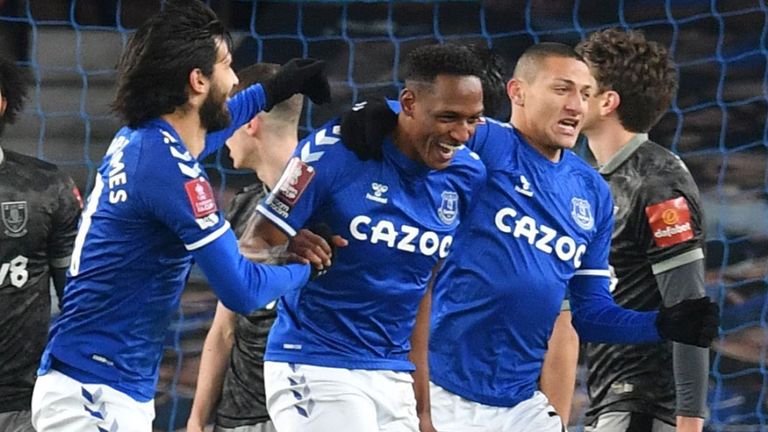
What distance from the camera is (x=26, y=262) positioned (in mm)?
4973

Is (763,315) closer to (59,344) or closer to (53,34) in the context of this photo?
(53,34)

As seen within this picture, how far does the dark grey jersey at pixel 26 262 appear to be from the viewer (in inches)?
194

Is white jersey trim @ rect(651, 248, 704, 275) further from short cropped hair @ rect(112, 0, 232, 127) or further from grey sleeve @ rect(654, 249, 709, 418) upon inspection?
short cropped hair @ rect(112, 0, 232, 127)

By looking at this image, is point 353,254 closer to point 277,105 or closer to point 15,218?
point 277,105

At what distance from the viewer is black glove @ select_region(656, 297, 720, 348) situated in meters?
4.22

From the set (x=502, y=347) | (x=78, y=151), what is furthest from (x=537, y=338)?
(x=78, y=151)

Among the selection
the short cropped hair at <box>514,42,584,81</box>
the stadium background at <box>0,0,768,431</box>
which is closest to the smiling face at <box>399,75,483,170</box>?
the short cropped hair at <box>514,42,584,81</box>

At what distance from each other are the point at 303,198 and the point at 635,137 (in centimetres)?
135

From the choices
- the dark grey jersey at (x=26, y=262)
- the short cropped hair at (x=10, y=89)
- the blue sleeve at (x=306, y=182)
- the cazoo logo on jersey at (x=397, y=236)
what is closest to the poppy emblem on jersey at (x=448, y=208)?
the cazoo logo on jersey at (x=397, y=236)

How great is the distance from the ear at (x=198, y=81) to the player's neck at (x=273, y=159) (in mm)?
1215

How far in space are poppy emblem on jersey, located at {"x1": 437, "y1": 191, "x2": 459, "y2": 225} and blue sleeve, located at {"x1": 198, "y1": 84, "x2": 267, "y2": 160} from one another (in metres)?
0.57

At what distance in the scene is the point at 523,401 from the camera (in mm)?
4445

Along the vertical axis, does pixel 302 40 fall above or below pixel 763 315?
above

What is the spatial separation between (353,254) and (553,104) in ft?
2.68
